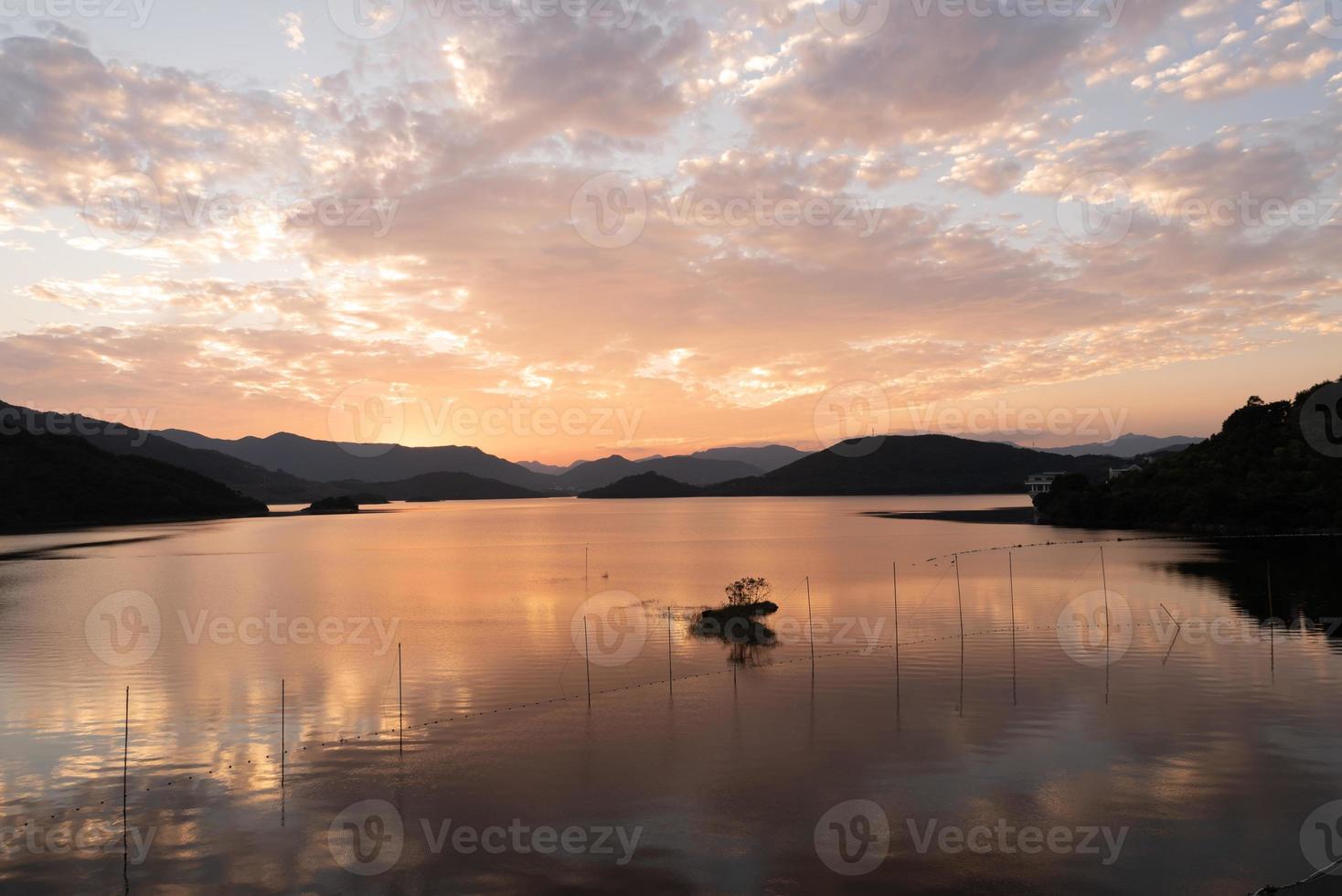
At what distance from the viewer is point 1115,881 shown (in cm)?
1700

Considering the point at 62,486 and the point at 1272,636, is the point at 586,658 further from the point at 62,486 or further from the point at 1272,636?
the point at 62,486

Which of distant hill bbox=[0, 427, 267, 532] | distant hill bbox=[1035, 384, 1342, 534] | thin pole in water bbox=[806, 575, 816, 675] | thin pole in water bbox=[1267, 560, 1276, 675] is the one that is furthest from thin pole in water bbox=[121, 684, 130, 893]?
distant hill bbox=[0, 427, 267, 532]

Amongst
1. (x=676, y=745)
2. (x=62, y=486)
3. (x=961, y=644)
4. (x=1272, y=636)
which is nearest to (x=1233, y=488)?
(x=1272, y=636)

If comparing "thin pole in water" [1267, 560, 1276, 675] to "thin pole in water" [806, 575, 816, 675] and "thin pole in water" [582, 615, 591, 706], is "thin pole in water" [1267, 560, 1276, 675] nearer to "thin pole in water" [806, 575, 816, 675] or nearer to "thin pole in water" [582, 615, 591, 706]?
"thin pole in water" [806, 575, 816, 675]

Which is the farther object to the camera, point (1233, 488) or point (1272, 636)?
point (1233, 488)

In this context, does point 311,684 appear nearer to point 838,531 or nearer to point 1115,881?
point 1115,881

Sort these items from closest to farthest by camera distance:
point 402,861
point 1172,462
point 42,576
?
point 402,861
point 42,576
point 1172,462

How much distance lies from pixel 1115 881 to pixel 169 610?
6374cm

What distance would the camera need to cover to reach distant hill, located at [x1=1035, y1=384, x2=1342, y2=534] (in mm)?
105750

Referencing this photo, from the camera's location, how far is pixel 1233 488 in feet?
384

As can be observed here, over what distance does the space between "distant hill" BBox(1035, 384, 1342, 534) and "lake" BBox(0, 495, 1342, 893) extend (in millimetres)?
52197

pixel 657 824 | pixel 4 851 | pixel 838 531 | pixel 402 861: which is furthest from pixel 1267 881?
pixel 838 531

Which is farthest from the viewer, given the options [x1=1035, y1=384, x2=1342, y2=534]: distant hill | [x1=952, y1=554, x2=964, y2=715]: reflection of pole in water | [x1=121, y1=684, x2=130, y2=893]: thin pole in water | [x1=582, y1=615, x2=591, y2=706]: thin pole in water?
[x1=1035, y1=384, x2=1342, y2=534]: distant hill

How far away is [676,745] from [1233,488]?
122 m
